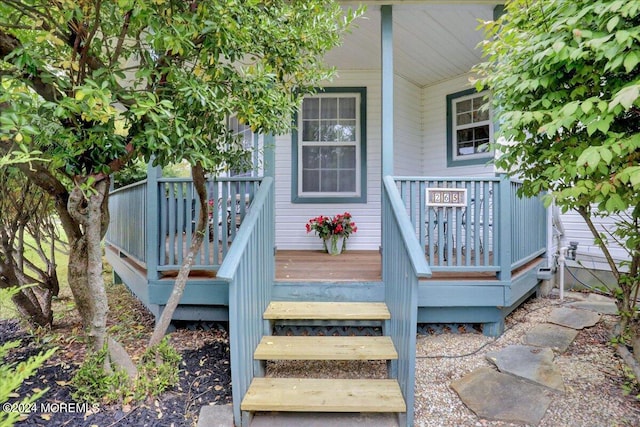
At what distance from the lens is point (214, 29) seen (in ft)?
6.76

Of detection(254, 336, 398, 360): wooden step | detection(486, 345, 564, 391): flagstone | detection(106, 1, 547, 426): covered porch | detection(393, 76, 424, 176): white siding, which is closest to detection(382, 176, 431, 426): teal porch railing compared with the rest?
detection(106, 1, 547, 426): covered porch

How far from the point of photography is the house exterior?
261 centimetres

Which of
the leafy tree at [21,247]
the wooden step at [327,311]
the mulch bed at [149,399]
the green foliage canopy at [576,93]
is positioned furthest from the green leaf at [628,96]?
the leafy tree at [21,247]

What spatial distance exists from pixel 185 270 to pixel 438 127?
4.71m

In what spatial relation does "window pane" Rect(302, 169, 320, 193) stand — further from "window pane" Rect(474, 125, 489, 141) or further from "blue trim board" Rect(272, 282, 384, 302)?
"window pane" Rect(474, 125, 489, 141)

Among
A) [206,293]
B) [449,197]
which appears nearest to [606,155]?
[449,197]

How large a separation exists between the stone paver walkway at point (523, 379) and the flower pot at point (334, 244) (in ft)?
7.78

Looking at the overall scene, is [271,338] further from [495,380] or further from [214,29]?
[214,29]

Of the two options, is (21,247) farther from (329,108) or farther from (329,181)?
(329,108)

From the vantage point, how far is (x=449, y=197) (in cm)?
324

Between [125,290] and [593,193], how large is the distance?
237 inches

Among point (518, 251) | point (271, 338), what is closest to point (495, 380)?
point (518, 251)

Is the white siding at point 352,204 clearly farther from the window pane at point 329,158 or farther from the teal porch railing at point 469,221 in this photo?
the teal porch railing at point 469,221

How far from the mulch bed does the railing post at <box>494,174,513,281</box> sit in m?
2.63
